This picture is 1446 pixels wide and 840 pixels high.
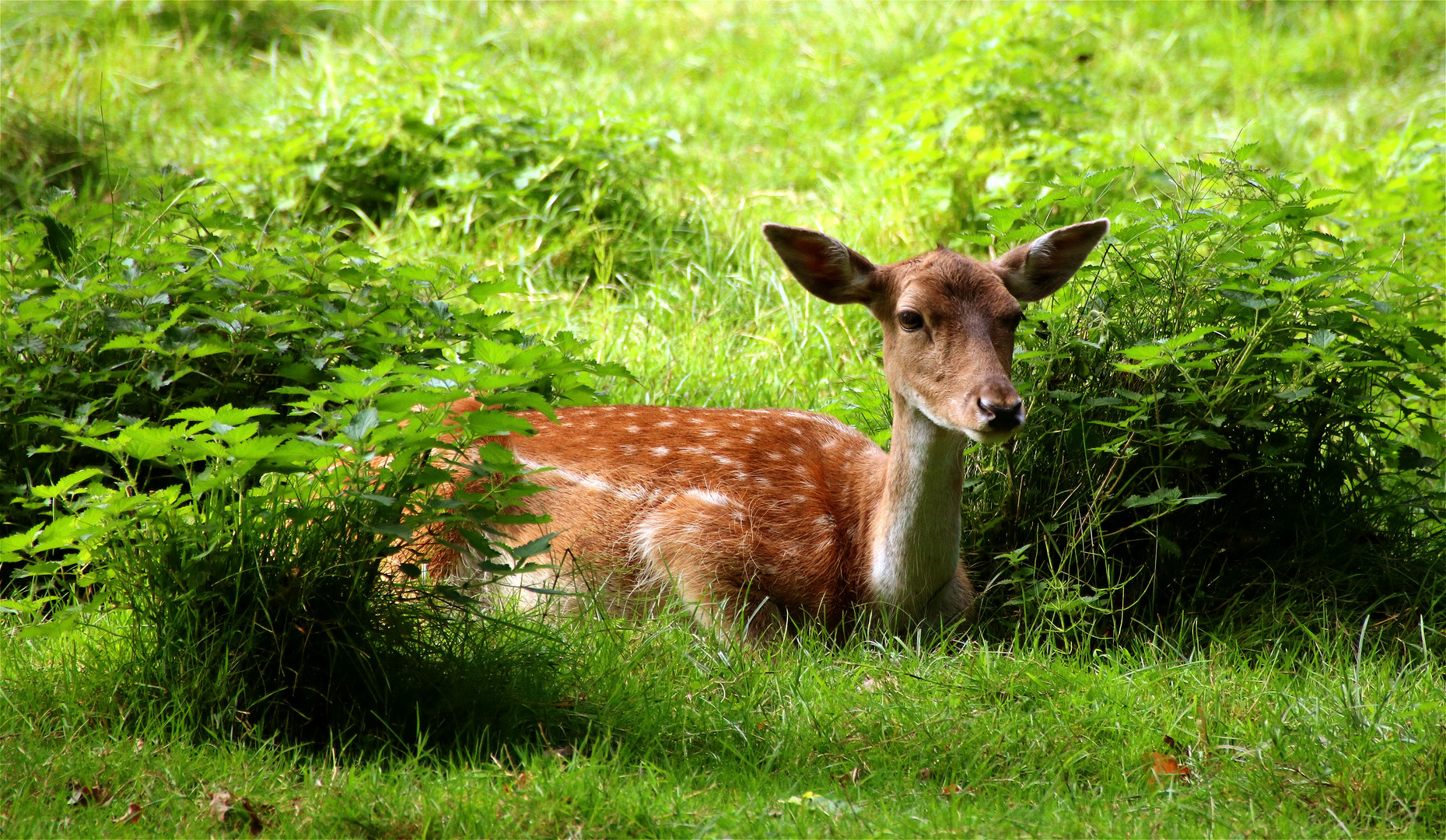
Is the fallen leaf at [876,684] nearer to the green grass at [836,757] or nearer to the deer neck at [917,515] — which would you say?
the green grass at [836,757]

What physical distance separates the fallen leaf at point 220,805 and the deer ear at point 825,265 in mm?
2289

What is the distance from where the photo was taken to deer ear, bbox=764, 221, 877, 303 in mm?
4316

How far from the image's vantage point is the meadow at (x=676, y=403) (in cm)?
315

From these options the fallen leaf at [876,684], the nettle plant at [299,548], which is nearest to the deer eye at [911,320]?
the nettle plant at [299,548]

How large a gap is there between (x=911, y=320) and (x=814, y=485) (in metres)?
0.78

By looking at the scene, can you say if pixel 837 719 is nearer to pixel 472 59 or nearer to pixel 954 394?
pixel 954 394

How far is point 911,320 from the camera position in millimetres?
4203

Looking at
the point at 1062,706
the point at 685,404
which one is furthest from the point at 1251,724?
the point at 685,404

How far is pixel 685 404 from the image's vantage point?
595 cm

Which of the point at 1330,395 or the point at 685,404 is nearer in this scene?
the point at 1330,395

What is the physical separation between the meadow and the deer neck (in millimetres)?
175

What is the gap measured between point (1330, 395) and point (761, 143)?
5.21 meters

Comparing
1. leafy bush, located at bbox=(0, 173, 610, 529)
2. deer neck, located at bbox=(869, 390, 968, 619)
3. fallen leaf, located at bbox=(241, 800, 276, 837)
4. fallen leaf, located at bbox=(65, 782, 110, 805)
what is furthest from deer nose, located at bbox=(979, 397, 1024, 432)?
fallen leaf, located at bbox=(65, 782, 110, 805)

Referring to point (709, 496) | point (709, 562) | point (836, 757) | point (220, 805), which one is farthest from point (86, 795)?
point (709, 496)
